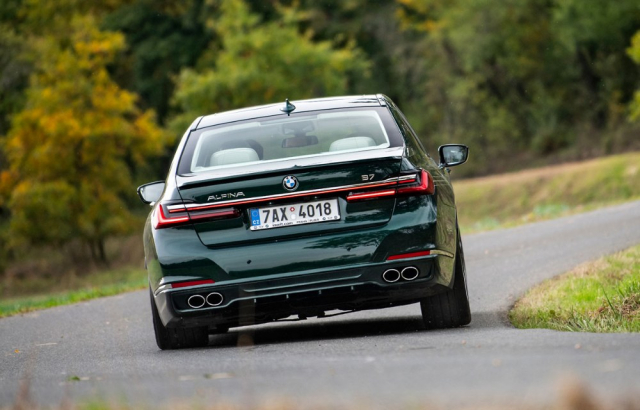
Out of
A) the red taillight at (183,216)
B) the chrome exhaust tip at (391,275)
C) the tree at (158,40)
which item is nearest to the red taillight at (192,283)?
the red taillight at (183,216)

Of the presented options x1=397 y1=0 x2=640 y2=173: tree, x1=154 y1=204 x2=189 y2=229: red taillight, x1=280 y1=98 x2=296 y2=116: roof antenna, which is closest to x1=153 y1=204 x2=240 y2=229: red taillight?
A: x1=154 y1=204 x2=189 y2=229: red taillight

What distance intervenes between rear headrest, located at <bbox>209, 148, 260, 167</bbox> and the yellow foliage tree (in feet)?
113

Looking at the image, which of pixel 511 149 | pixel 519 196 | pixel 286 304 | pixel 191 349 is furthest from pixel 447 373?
pixel 511 149

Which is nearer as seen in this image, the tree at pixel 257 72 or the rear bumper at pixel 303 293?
the rear bumper at pixel 303 293

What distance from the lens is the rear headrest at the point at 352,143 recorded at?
7.43 m

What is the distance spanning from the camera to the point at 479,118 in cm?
5966

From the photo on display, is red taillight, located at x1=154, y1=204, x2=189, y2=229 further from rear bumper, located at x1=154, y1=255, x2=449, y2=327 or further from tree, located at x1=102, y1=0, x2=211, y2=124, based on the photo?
tree, located at x1=102, y1=0, x2=211, y2=124

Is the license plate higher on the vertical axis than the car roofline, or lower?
lower

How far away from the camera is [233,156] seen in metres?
7.50

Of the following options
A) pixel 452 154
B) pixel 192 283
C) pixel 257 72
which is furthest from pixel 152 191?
pixel 257 72

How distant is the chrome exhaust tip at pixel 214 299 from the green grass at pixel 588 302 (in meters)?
2.05

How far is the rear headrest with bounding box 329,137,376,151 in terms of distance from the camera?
743 centimetres

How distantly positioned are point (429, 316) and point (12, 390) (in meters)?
2.86

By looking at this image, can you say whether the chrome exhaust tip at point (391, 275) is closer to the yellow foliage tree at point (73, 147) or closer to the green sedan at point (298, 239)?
the green sedan at point (298, 239)
